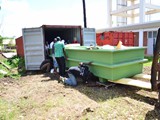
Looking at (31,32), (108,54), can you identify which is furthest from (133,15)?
(108,54)

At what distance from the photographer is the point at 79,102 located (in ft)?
16.1

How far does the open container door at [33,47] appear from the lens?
9180mm

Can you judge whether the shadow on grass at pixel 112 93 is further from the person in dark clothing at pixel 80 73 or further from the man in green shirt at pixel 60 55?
the man in green shirt at pixel 60 55

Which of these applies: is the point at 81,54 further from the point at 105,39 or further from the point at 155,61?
the point at 105,39

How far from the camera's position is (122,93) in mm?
5512

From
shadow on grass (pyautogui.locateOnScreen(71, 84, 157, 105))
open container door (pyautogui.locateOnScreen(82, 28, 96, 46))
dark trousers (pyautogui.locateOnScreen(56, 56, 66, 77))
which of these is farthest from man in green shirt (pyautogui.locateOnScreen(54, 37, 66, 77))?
open container door (pyautogui.locateOnScreen(82, 28, 96, 46))

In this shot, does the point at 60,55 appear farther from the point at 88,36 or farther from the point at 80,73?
the point at 88,36

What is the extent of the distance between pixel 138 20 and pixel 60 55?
2039cm

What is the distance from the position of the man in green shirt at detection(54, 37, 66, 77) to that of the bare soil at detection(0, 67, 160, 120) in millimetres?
1533

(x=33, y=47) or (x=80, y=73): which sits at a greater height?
(x=33, y=47)

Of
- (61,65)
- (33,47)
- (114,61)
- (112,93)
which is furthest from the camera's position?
(33,47)

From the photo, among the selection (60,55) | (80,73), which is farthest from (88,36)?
(80,73)

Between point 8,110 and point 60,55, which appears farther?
point 60,55

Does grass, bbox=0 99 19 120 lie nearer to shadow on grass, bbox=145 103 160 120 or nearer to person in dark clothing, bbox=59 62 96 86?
person in dark clothing, bbox=59 62 96 86
